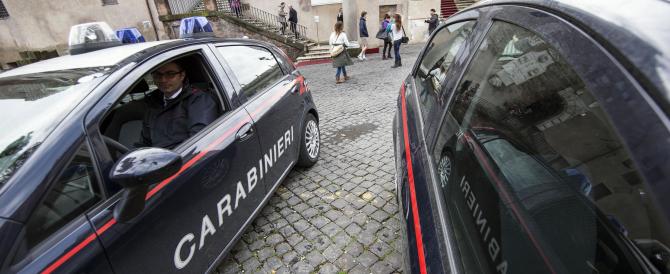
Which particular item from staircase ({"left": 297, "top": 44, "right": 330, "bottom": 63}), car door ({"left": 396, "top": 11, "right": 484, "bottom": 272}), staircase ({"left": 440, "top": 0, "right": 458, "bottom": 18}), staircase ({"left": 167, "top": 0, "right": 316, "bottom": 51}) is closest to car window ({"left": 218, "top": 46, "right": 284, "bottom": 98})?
car door ({"left": 396, "top": 11, "right": 484, "bottom": 272})

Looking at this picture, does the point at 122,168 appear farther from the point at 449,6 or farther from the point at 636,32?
the point at 449,6

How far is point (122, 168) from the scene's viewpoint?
1.17 meters

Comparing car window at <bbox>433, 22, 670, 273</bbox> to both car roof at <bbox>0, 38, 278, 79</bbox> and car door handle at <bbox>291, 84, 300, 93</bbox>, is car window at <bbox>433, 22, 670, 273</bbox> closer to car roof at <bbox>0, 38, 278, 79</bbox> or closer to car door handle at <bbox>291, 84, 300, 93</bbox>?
car roof at <bbox>0, 38, 278, 79</bbox>

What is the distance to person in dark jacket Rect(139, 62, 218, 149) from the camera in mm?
2176

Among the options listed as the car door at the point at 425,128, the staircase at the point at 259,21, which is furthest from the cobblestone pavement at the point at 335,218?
the staircase at the point at 259,21

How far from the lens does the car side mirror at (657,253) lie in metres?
0.53

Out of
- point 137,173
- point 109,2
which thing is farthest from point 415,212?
point 109,2

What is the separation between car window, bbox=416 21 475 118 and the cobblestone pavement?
3.72 ft

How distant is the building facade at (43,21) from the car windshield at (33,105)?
15299 millimetres

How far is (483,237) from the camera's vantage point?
95cm

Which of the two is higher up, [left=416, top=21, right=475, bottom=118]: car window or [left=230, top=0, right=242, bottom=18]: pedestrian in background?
[left=230, top=0, right=242, bottom=18]: pedestrian in background

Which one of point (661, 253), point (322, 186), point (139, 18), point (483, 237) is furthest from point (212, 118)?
point (139, 18)

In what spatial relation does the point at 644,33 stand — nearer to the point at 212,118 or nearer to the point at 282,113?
the point at 212,118

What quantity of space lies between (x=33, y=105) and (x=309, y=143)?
95.1 inches
